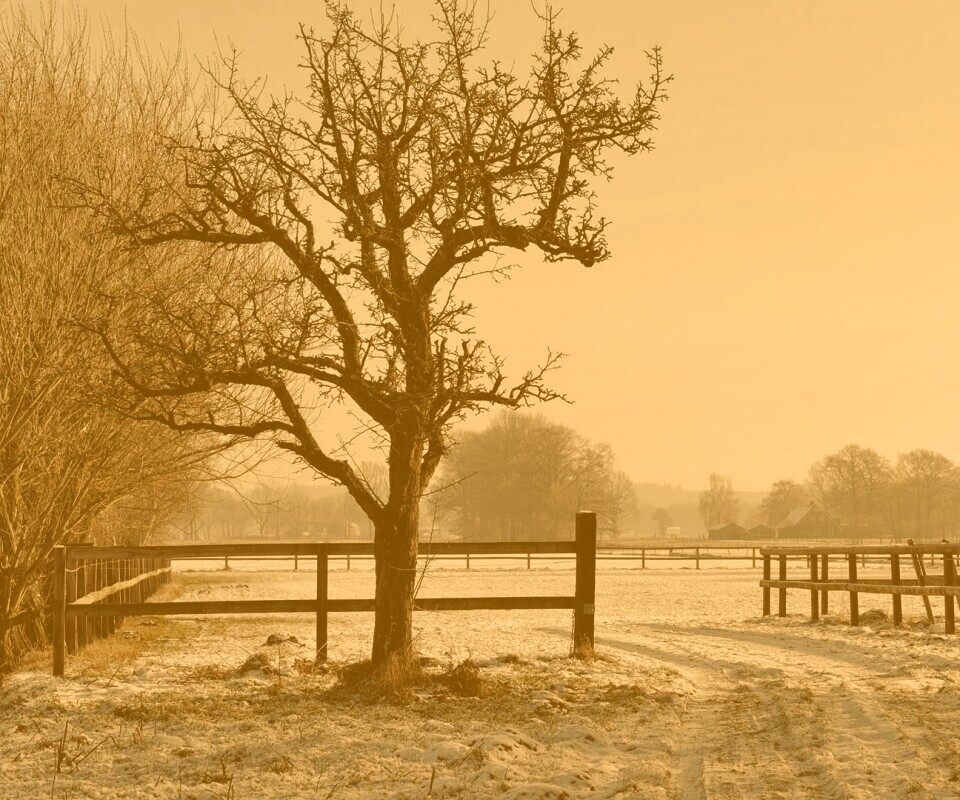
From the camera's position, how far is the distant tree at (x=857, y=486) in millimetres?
119688

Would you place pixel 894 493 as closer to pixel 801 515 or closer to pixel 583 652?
pixel 801 515

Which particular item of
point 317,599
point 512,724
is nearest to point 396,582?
point 317,599

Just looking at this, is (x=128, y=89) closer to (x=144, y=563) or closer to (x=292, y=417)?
(x=292, y=417)

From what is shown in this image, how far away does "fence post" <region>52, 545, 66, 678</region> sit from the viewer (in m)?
11.2

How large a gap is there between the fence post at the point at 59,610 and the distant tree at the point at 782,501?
13491 cm

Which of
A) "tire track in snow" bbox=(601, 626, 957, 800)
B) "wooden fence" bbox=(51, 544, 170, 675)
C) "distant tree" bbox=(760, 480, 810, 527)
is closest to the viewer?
"tire track in snow" bbox=(601, 626, 957, 800)

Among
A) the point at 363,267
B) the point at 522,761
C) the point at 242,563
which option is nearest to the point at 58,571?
the point at 363,267

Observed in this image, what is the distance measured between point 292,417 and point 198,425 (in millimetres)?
902

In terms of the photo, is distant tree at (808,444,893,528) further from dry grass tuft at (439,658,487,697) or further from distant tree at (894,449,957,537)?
dry grass tuft at (439,658,487,697)

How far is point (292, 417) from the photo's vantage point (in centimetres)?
1027

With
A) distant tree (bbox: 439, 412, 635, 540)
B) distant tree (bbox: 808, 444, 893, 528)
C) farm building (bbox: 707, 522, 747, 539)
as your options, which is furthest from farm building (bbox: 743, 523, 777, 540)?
distant tree (bbox: 439, 412, 635, 540)

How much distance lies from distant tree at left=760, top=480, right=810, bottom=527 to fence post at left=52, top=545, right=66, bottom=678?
135m

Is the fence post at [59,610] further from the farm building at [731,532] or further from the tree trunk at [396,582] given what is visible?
the farm building at [731,532]

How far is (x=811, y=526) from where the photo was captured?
383 feet
